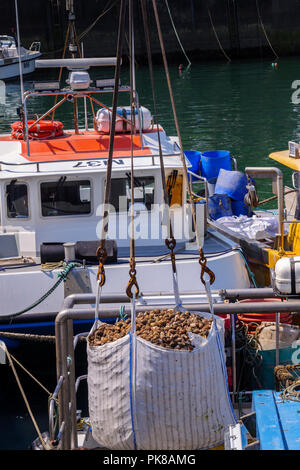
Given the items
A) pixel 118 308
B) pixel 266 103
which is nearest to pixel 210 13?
pixel 266 103

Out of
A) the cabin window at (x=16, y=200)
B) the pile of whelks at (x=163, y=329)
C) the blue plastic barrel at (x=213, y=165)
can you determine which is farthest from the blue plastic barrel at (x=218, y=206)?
the pile of whelks at (x=163, y=329)

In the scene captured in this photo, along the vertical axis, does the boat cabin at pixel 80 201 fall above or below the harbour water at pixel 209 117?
above

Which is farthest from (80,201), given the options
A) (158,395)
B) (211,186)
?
(158,395)

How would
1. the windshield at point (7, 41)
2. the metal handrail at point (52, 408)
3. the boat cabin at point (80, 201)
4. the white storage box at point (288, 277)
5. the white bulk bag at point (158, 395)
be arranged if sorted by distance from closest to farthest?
the white bulk bag at point (158, 395)
the metal handrail at point (52, 408)
the white storage box at point (288, 277)
the boat cabin at point (80, 201)
the windshield at point (7, 41)

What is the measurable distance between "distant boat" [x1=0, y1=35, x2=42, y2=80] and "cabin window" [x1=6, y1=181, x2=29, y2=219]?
26.6 meters

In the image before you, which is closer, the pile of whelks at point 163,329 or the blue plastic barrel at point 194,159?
the pile of whelks at point 163,329

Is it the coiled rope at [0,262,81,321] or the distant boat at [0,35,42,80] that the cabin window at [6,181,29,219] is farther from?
the distant boat at [0,35,42,80]

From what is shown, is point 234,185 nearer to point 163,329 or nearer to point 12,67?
point 163,329

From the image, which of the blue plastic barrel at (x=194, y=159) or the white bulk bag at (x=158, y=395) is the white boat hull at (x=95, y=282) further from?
the blue plastic barrel at (x=194, y=159)

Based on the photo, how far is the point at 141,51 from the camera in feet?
118

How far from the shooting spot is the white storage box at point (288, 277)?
14.1ft

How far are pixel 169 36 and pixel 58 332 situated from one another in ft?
110

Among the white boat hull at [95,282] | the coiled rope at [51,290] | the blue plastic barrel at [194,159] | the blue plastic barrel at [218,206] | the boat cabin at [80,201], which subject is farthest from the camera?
the blue plastic barrel at [194,159]

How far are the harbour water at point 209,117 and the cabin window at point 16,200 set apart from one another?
1.50 meters
